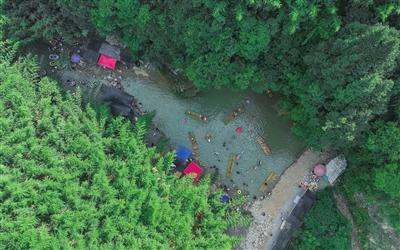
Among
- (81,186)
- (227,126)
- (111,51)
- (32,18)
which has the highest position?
(32,18)

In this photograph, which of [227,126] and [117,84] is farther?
[117,84]

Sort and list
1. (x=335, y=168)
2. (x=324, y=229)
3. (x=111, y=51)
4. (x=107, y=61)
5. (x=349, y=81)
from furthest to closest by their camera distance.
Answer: (x=107, y=61)
(x=111, y=51)
(x=335, y=168)
(x=324, y=229)
(x=349, y=81)

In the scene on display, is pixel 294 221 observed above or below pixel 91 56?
below

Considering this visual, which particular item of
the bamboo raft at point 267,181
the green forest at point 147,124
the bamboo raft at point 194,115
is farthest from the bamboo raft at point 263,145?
the bamboo raft at point 194,115

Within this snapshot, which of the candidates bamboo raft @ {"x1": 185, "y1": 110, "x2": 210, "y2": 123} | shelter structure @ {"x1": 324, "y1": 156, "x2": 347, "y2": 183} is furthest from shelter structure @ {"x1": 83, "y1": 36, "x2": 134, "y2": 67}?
shelter structure @ {"x1": 324, "y1": 156, "x2": 347, "y2": 183}

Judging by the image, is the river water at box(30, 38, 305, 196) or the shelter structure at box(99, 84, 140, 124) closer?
the shelter structure at box(99, 84, 140, 124)

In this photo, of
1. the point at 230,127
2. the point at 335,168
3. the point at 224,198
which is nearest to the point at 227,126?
the point at 230,127

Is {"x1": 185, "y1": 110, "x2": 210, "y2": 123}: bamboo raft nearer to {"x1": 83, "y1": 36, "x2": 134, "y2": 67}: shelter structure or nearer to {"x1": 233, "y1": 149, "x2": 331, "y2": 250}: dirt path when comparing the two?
{"x1": 83, "y1": 36, "x2": 134, "y2": 67}: shelter structure

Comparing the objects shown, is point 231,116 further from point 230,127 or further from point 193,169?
point 193,169
